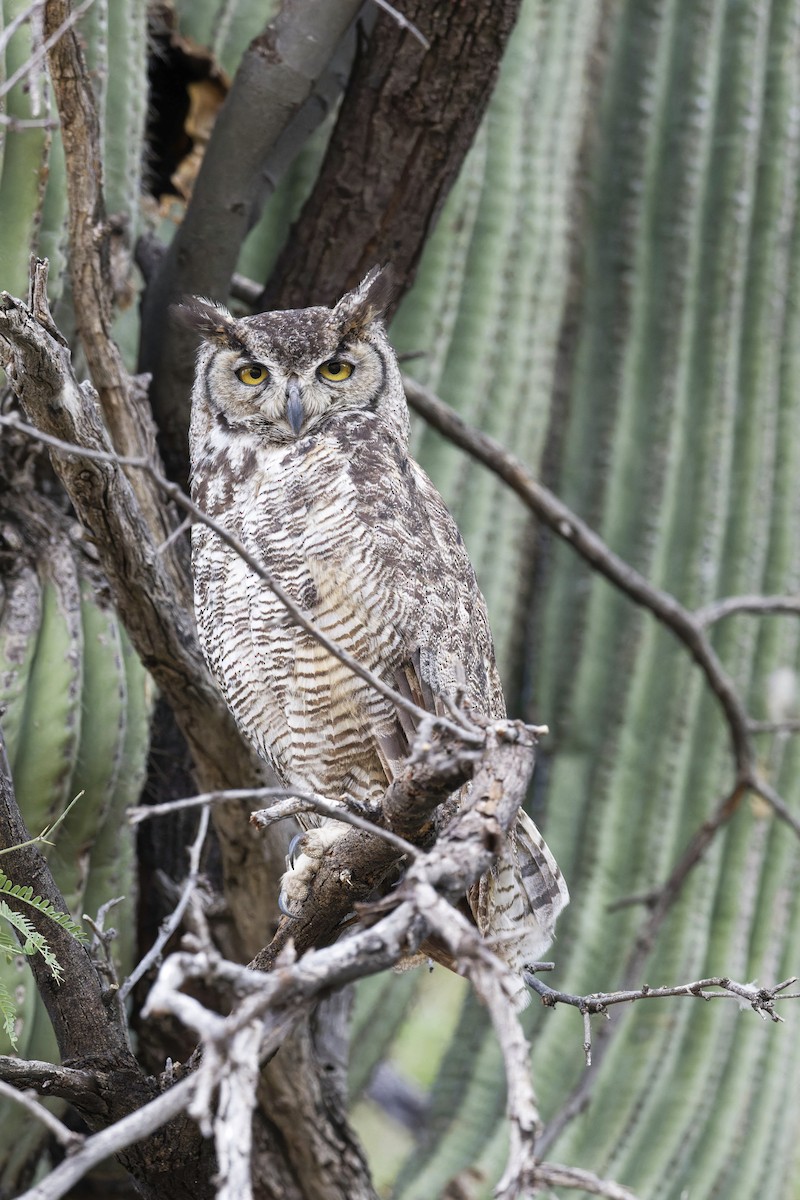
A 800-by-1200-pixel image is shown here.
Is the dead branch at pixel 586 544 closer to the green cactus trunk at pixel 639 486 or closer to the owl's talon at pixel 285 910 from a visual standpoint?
the green cactus trunk at pixel 639 486

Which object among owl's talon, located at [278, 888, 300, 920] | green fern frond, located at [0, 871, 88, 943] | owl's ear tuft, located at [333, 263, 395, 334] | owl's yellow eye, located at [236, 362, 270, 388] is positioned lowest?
green fern frond, located at [0, 871, 88, 943]

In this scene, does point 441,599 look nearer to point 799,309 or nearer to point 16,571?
point 16,571

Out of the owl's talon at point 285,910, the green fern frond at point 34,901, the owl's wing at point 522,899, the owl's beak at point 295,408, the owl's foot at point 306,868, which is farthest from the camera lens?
the owl's beak at point 295,408

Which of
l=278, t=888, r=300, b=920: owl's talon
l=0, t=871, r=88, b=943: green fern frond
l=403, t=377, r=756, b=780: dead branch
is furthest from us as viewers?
l=403, t=377, r=756, b=780: dead branch

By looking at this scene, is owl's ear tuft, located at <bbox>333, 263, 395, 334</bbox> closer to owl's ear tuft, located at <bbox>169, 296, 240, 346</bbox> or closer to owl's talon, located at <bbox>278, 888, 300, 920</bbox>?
owl's ear tuft, located at <bbox>169, 296, 240, 346</bbox>

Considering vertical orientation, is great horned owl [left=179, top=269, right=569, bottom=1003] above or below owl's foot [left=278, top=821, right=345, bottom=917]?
above

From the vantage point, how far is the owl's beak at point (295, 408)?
2.31 metres

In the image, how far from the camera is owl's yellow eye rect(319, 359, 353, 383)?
2395 mm

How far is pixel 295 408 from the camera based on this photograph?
231cm

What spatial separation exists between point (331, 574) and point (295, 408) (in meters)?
0.36

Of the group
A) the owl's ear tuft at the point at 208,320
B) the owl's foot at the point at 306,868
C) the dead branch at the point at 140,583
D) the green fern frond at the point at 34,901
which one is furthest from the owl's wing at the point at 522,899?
Result: the owl's ear tuft at the point at 208,320

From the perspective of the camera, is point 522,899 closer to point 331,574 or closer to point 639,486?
point 331,574

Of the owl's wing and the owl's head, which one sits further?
the owl's head

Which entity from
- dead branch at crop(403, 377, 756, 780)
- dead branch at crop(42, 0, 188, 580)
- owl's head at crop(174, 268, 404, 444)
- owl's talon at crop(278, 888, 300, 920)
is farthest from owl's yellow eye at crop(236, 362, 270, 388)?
owl's talon at crop(278, 888, 300, 920)
